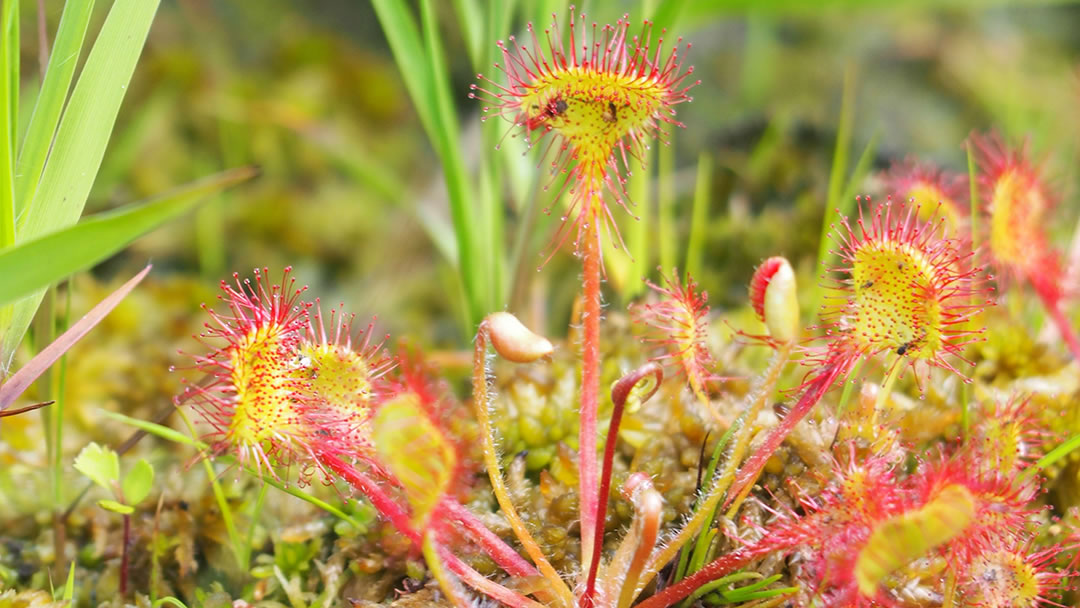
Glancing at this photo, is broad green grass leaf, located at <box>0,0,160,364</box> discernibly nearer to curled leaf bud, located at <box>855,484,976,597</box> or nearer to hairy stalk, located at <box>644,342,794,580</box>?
hairy stalk, located at <box>644,342,794,580</box>

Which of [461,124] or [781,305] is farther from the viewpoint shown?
[461,124]

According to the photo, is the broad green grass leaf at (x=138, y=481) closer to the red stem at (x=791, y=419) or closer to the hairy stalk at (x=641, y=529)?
the hairy stalk at (x=641, y=529)

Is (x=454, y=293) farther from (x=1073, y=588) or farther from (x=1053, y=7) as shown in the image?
(x=1053, y=7)

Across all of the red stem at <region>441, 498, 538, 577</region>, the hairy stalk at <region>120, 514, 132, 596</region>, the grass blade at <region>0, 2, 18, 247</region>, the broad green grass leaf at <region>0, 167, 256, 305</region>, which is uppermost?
the grass blade at <region>0, 2, 18, 247</region>

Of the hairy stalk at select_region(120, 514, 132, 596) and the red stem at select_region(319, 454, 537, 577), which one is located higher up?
the red stem at select_region(319, 454, 537, 577)

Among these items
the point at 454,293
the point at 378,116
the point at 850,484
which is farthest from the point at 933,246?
the point at 378,116

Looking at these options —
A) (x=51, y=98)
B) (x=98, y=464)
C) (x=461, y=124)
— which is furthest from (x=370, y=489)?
(x=461, y=124)

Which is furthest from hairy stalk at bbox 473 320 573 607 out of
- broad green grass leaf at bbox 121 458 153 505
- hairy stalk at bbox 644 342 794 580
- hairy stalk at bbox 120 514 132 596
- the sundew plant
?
hairy stalk at bbox 120 514 132 596

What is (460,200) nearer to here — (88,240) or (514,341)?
(514,341)
